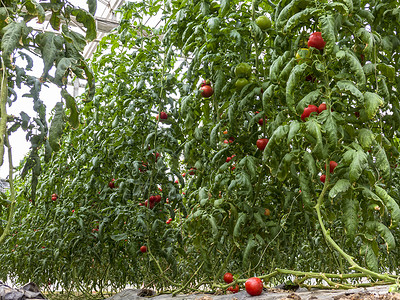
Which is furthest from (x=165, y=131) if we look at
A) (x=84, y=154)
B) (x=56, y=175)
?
(x=56, y=175)

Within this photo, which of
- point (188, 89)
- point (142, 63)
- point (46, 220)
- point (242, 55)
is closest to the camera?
point (242, 55)

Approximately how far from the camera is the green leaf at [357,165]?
1247mm

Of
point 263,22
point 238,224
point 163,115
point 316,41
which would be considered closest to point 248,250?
point 238,224

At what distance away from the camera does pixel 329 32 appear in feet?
4.47

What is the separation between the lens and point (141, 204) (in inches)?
109

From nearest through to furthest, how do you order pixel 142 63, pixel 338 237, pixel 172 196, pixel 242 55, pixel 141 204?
pixel 242 55, pixel 172 196, pixel 141 204, pixel 142 63, pixel 338 237

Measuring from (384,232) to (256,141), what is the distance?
2.58ft

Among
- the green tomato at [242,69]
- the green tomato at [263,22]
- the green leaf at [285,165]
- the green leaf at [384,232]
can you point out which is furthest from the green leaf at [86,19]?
the green leaf at [384,232]

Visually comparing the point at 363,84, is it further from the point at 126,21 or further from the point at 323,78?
the point at 126,21

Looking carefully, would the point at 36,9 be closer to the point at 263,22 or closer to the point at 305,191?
the point at 263,22

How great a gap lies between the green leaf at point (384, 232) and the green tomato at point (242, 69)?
871 mm

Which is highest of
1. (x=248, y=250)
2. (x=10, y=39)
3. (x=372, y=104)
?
(x=10, y=39)

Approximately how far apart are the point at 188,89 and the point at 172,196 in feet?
2.39

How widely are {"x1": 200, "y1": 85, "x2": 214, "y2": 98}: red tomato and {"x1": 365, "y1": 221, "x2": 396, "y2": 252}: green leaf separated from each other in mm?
1053
